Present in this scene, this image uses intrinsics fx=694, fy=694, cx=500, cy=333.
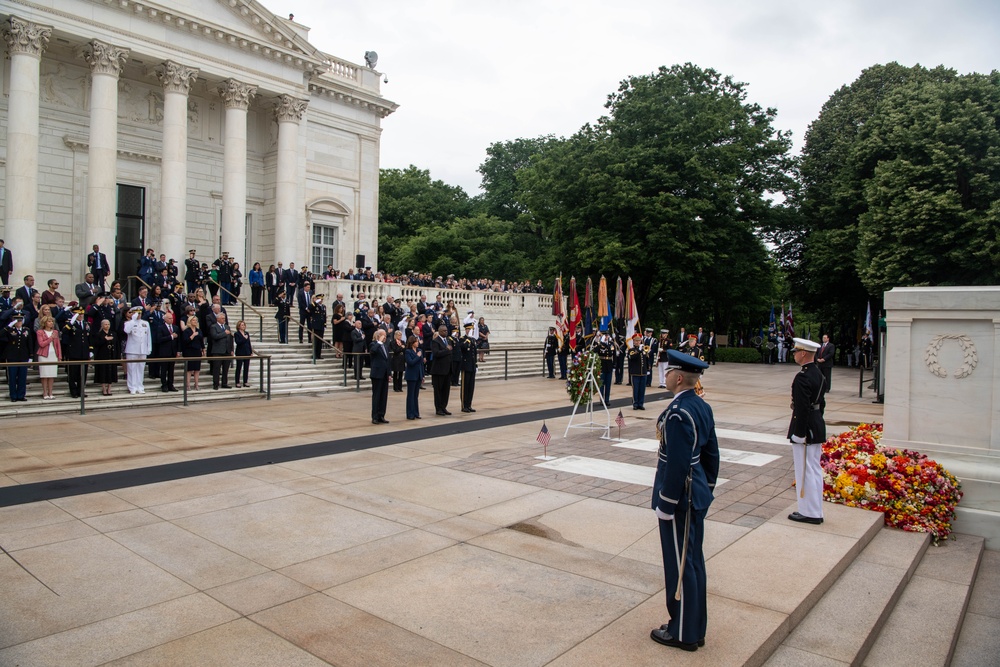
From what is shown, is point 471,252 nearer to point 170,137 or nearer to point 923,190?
point 170,137

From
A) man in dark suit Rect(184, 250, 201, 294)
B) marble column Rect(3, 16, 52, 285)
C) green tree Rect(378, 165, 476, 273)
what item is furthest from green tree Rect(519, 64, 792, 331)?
marble column Rect(3, 16, 52, 285)

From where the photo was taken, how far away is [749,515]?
25.9 ft

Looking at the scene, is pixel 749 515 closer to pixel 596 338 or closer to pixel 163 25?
pixel 596 338

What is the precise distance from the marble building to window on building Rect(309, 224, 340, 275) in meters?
0.07

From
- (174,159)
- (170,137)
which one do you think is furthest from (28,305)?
(170,137)

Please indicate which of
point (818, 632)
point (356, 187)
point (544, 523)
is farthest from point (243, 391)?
point (356, 187)

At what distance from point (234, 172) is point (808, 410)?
27316mm

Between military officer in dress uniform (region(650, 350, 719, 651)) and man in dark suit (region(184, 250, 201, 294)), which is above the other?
man in dark suit (region(184, 250, 201, 294))

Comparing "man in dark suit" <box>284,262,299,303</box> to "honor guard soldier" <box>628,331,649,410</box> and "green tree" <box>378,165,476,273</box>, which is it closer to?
"honor guard soldier" <box>628,331,649,410</box>

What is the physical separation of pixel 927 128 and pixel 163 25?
3121cm

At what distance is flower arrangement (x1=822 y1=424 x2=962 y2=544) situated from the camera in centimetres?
780

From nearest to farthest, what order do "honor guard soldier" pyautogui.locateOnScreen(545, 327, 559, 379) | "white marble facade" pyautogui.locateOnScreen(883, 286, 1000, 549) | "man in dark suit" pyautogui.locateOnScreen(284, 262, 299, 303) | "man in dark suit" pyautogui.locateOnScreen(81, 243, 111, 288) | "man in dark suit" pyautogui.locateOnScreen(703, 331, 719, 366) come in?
"white marble facade" pyautogui.locateOnScreen(883, 286, 1000, 549) → "man in dark suit" pyautogui.locateOnScreen(81, 243, 111, 288) → "man in dark suit" pyautogui.locateOnScreen(284, 262, 299, 303) → "honor guard soldier" pyautogui.locateOnScreen(545, 327, 559, 379) → "man in dark suit" pyautogui.locateOnScreen(703, 331, 719, 366)

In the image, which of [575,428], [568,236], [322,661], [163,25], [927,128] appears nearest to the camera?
[322,661]

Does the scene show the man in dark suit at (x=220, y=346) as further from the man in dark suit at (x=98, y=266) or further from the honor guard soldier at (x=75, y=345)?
the man in dark suit at (x=98, y=266)
